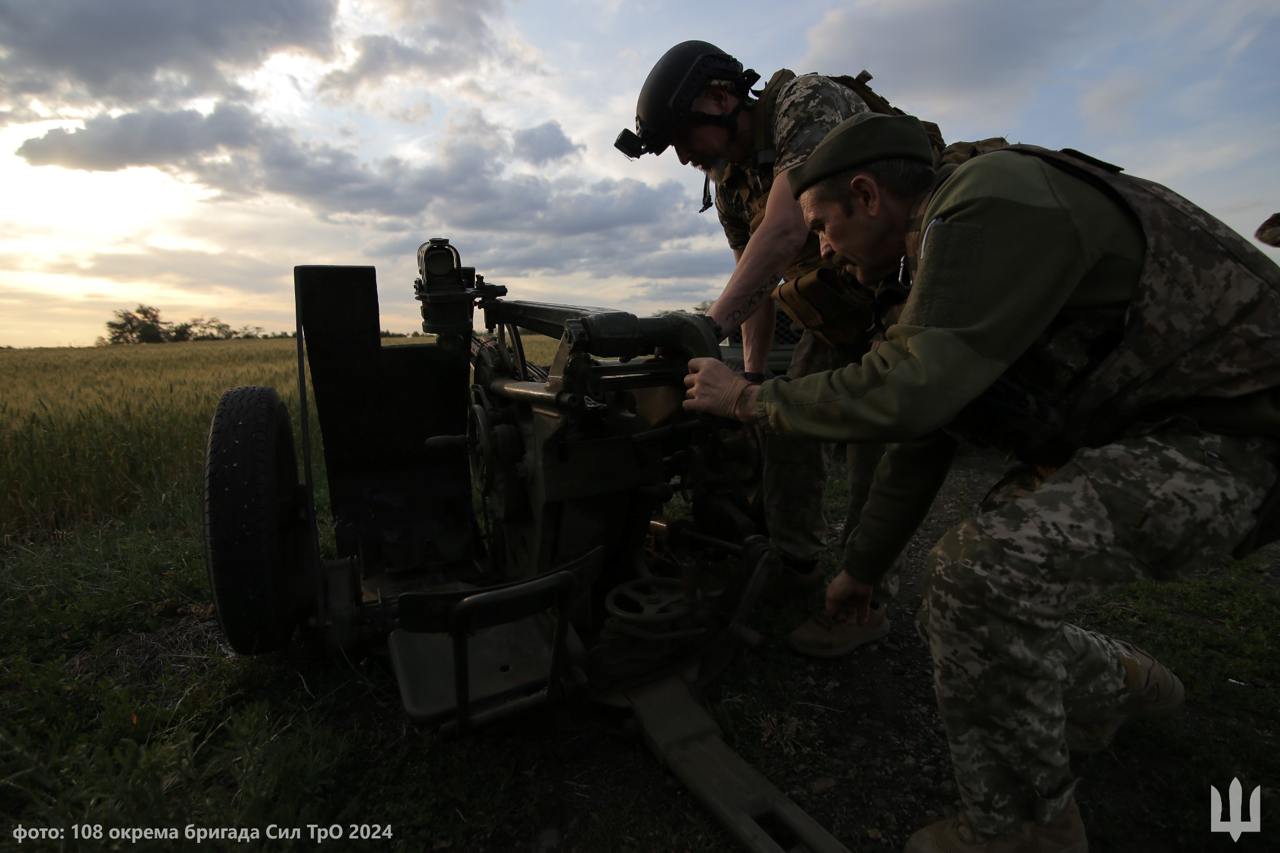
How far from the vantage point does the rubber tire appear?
2.59 metres

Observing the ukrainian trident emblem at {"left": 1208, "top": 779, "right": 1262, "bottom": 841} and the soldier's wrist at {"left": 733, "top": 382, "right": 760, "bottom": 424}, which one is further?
the ukrainian trident emblem at {"left": 1208, "top": 779, "right": 1262, "bottom": 841}

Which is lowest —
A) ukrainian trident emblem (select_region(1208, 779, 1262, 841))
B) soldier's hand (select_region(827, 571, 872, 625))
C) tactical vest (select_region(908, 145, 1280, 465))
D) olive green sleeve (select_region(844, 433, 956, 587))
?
ukrainian trident emblem (select_region(1208, 779, 1262, 841))

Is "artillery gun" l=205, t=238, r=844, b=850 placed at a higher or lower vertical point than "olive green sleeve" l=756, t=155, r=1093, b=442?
lower

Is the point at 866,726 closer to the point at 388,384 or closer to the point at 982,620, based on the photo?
the point at 982,620

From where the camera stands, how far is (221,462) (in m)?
2.67

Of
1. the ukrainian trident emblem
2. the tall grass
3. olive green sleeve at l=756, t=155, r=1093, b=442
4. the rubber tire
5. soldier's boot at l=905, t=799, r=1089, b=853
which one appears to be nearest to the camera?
olive green sleeve at l=756, t=155, r=1093, b=442

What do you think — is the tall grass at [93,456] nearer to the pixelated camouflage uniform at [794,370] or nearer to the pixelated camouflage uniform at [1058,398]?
the pixelated camouflage uniform at [794,370]

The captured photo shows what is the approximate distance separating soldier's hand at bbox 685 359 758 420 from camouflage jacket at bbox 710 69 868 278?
136 centimetres

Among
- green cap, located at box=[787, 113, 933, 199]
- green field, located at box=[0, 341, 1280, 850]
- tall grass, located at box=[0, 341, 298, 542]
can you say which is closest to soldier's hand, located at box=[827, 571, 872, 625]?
green field, located at box=[0, 341, 1280, 850]

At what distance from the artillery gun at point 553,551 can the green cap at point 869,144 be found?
66cm

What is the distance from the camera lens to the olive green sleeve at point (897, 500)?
2469 mm

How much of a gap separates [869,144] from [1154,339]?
0.87 m

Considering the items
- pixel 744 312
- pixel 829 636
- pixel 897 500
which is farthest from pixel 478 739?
pixel 744 312

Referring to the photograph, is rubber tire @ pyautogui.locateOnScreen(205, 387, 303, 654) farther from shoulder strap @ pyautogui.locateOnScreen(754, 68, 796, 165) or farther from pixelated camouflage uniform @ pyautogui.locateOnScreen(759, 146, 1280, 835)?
shoulder strap @ pyautogui.locateOnScreen(754, 68, 796, 165)
